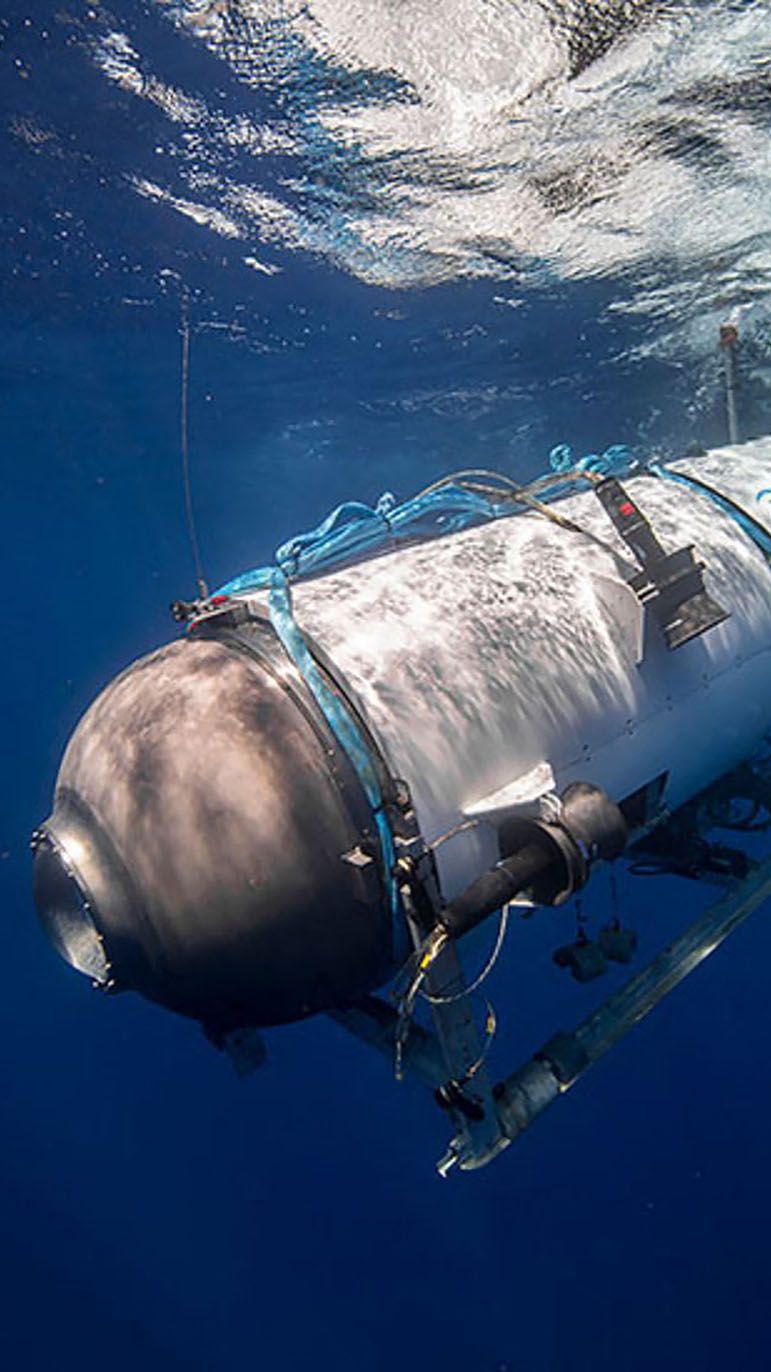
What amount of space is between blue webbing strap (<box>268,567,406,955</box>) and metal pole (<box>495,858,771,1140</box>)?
2.95 ft

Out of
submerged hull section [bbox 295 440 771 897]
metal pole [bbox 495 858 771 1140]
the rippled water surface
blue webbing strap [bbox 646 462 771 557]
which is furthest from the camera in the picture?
the rippled water surface

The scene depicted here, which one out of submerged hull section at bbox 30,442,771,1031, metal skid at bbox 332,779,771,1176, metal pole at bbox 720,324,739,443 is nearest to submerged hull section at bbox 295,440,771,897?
submerged hull section at bbox 30,442,771,1031

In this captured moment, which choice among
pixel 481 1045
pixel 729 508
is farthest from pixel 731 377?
pixel 481 1045

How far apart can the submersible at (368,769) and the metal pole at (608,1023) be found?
0.63 ft

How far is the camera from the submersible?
2.43 m

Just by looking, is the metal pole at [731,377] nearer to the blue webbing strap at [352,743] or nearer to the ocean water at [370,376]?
the ocean water at [370,376]

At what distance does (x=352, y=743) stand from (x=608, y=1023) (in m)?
1.82

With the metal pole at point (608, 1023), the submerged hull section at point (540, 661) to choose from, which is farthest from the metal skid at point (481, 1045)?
the submerged hull section at point (540, 661)

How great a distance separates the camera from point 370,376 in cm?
1550

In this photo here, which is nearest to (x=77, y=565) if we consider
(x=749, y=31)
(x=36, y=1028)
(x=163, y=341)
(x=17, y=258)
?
(x=36, y=1028)

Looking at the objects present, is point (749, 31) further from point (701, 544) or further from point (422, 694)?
point (422, 694)

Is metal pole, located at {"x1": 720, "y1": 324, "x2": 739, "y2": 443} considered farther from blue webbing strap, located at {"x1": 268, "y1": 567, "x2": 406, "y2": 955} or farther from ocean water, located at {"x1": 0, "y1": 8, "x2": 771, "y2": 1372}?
blue webbing strap, located at {"x1": 268, "y1": 567, "x2": 406, "y2": 955}

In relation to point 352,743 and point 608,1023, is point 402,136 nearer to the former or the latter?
point 352,743

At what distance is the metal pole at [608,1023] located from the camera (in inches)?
116
